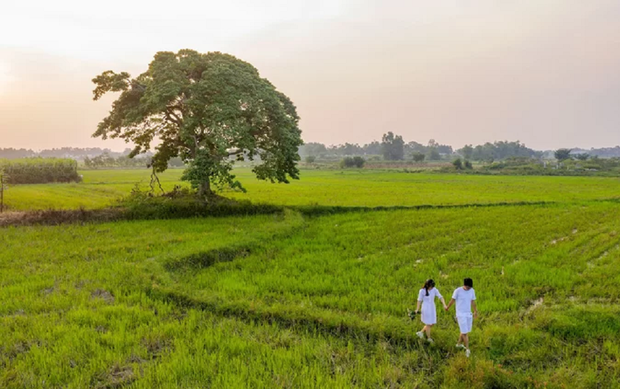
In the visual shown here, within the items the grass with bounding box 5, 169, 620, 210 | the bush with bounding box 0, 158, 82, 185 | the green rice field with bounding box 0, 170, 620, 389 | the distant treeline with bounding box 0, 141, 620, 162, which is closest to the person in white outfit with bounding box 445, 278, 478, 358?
the green rice field with bounding box 0, 170, 620, 389

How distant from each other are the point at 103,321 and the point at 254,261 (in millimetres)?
4013

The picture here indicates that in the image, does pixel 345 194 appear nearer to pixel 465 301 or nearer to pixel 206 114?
pixel 206 114

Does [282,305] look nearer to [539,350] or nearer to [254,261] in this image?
[254,261]

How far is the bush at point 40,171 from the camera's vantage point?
97.4 ft

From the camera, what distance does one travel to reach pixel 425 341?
5.15 metres

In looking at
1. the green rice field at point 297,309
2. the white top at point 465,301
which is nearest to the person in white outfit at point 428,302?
the white top at point 465,301

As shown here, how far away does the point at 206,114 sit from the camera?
45.0 feet

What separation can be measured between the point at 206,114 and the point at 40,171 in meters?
26.2

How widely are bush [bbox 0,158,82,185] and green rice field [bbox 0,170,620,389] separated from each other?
23876 mm

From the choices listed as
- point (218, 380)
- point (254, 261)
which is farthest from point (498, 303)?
point (254, 261)

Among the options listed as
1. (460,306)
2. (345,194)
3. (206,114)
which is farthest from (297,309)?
(345,194)

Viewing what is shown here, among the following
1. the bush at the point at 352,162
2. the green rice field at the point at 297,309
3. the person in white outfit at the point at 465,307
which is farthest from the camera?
the bush at the point at 352,162

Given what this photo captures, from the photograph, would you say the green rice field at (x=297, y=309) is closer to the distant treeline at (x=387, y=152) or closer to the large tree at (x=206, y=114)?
the large tree at (x=206, y=114)

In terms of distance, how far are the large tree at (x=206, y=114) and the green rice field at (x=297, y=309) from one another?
3974mm
